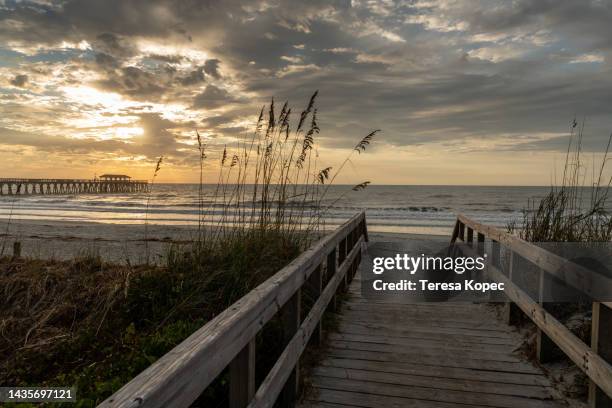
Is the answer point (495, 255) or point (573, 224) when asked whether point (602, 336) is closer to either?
point (573, 224)

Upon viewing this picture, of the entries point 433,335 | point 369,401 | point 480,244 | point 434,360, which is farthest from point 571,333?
point 480,244

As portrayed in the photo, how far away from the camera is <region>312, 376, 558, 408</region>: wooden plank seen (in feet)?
8.89

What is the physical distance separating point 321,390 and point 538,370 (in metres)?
1.88

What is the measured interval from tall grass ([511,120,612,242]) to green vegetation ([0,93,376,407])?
241 centimetres

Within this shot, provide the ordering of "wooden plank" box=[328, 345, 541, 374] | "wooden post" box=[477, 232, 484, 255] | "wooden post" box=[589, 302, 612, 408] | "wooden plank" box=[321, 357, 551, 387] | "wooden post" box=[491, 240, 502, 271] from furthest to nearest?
"wooden post" box=[477, 232, 484, 255] → "wooden post" box=[491, 240, 502, 271] → "wooden plank" box=[328, 345, 541, 374] → "wooden plank" box=[321, 357, 551, 387] → "wooden post" box=[589, 302, 612, 408]

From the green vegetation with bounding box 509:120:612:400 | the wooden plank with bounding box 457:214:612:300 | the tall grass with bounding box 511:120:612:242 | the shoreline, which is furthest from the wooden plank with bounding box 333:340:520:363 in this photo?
the shoreline

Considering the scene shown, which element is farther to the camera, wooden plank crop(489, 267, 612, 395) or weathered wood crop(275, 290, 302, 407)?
weathered wood crop(275, 290, 302, 407)

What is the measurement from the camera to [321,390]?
114 inches

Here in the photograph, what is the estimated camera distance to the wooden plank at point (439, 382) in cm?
288

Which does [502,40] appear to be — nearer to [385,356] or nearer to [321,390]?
[385,356]

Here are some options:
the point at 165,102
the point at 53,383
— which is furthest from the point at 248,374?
the point at 165,102

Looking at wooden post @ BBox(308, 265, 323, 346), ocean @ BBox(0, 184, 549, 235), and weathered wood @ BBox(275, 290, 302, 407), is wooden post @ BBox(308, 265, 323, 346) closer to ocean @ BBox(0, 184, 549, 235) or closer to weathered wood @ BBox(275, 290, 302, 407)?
weathered wood @ BBox(275, 290, 302, 407)

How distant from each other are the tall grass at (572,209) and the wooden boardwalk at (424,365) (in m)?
1.26

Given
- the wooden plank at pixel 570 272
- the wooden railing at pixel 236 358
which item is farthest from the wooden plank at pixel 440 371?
the wooden plank at pixel 570 272
